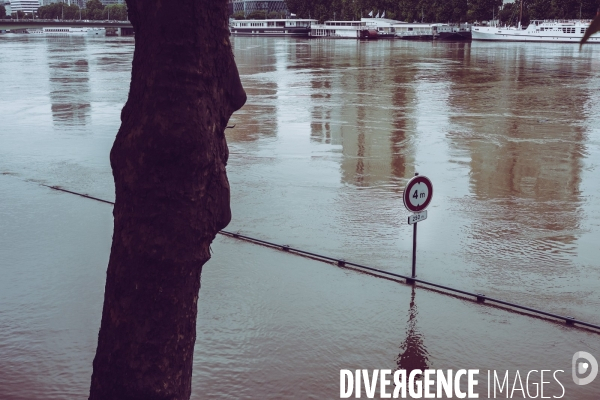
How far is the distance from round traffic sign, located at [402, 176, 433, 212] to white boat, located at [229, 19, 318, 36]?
10911cm

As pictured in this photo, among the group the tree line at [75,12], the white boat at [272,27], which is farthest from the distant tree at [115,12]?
the white boat at [272,27]

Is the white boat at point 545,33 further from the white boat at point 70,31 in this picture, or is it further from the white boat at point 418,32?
the white boat at point 70,31

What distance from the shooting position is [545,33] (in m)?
82.7

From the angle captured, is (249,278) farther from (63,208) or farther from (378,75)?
(378,75)

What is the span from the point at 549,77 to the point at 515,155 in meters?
22.0

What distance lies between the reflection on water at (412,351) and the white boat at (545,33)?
78620 millimetres

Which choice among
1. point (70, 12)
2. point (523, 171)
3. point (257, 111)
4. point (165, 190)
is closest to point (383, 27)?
point (257, 111)

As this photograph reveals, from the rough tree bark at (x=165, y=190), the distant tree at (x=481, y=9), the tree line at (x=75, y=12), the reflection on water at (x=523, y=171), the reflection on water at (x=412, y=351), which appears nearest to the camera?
the rough tree bark at (x=165, y=190)

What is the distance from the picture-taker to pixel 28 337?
701cm

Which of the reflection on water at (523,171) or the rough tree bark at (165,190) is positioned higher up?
the rough tree bark at (165,190)

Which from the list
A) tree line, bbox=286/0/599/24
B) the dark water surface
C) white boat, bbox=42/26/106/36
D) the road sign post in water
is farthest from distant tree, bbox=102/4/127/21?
the road sign post in water

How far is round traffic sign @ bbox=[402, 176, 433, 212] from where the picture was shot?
7973 millimetres

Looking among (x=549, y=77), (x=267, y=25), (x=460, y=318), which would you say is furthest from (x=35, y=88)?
(x=267, y=25)

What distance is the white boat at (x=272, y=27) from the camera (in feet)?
380
